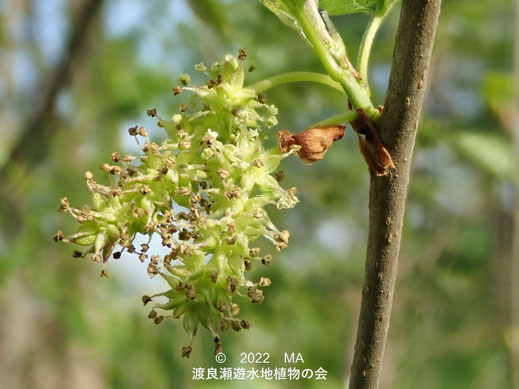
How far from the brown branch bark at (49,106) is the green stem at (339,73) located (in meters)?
1.43

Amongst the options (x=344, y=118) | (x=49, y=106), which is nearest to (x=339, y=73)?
(x=344, y=118)

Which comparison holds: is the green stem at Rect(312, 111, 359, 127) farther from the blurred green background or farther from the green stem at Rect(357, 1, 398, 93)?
the blurred green background

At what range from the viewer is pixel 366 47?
0.68 m

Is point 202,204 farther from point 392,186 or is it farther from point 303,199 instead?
point 303,199

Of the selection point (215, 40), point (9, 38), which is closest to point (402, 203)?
point (215, 40)

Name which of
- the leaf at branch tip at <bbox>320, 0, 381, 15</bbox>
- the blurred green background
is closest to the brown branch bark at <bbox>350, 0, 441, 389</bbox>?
the leaf at branch tip at <bbox>320, 0, 381, 15</bbox>

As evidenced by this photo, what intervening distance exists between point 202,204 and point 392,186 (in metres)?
0.20

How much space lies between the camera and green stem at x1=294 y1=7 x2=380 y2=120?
62 centimetres

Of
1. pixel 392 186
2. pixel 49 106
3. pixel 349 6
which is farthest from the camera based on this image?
pixel 49 106

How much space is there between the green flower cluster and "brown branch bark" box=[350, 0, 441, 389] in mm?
109

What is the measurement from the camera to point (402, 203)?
597 mm

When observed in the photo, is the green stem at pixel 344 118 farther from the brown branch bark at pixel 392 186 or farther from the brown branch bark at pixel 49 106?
the brown branch bark at pixel 49 106

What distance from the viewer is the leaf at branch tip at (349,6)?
28.3 inches

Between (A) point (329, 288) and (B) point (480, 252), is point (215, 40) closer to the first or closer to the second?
(A) point (329, 288)
